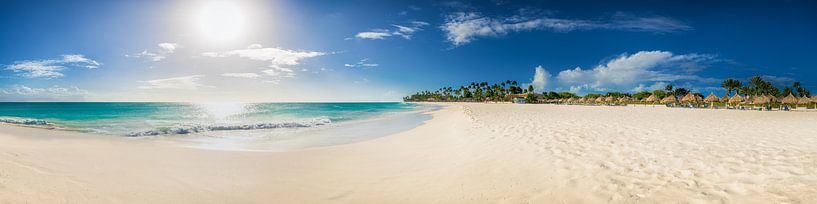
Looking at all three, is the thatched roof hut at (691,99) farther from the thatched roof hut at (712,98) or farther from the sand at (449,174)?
the sand at (449,174)

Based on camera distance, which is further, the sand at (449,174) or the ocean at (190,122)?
the ocean at (190,122)

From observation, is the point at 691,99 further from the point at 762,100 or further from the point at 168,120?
the point at 168,120

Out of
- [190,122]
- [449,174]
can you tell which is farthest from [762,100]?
[190,122]

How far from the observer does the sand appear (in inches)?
176

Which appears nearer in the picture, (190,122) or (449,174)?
(449,174)

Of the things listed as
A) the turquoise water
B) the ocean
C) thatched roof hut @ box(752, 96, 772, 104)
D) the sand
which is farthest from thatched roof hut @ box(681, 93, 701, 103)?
the sand

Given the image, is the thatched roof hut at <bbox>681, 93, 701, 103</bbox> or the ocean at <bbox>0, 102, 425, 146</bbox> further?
the thatched roof hut at <bbox>681, 93, 701, 103</bbox>

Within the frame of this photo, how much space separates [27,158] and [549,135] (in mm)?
12087

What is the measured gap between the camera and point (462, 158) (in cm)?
749

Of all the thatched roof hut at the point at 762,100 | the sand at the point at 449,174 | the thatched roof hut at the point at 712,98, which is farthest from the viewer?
the thatched roof hut at the point at 712,98

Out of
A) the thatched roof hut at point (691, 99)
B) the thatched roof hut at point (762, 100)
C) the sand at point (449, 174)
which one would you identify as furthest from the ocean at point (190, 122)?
the thatched roof hut at point (762, 100)

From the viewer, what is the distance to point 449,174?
612 centimetres

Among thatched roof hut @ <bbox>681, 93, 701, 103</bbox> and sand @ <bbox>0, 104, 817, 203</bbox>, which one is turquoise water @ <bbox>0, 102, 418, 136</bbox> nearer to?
sand @ <bbox>0, 104, 817, 203</bbox>

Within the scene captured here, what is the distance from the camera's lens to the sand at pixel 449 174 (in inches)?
176
